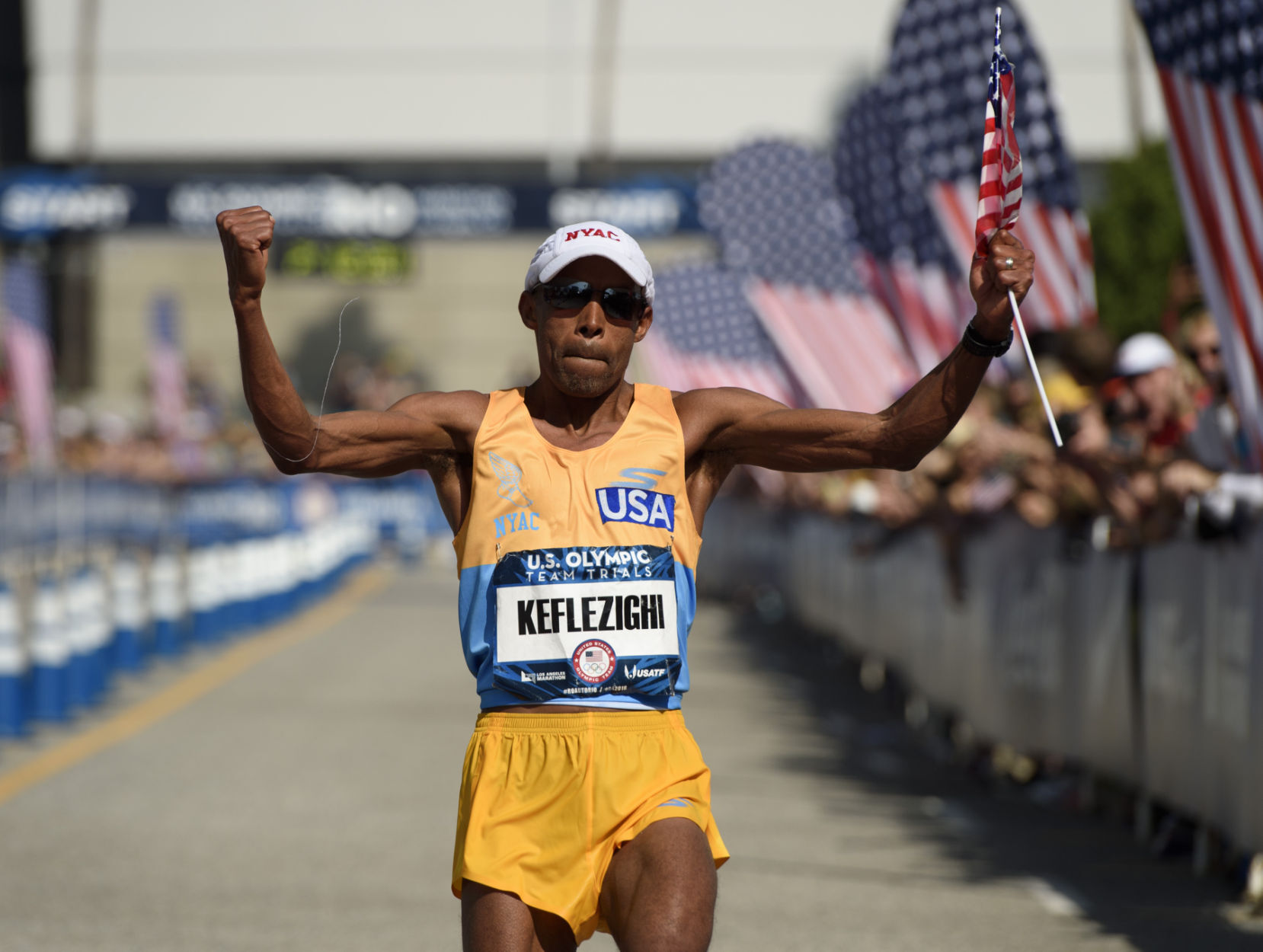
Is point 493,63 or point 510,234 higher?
point 493,63

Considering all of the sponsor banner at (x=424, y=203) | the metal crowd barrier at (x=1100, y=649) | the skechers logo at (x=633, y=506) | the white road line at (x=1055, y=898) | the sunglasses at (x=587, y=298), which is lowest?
the white road line at (x=1055, y=898)

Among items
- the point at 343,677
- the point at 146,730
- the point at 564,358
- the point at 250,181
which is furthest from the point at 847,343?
the point at 250,181

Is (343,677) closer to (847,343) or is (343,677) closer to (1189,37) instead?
(847,343)

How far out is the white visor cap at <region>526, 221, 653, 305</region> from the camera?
460cm

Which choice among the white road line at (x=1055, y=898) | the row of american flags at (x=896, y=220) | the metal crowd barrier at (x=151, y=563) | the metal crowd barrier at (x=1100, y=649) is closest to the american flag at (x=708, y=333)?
the row of american flags at (x=896, y=220)

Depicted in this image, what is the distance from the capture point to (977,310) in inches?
179

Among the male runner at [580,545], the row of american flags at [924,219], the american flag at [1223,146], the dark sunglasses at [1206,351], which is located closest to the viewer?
the male runner at [580,545]

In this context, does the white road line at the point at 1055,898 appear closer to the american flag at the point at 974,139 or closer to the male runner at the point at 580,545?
the male runner at the point at 580,545

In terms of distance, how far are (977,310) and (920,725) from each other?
34.4 ft

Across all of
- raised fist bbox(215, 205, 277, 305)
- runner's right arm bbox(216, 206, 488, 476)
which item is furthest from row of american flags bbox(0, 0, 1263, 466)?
raised fist bbox(215, 205, 277, 305)

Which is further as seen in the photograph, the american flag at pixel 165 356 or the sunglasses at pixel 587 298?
the american flag at pixel 165 356

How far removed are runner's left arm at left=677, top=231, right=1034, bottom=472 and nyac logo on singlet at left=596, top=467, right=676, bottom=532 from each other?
0.18 meters

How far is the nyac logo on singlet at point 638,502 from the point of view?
15.2 feet

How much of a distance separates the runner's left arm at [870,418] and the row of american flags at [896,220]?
650 cm
